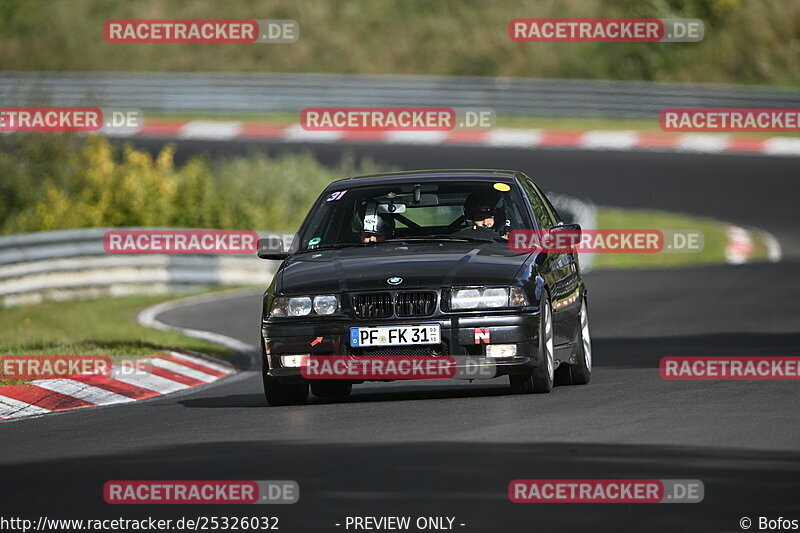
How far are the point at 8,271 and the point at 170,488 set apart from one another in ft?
49.1

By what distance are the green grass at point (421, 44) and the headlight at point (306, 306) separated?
35.2 metres

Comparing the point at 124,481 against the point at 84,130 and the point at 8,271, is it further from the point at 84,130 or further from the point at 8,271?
the point at 84,130

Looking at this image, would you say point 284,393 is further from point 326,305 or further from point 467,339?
point 467,339

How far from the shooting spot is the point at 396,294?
1059cm

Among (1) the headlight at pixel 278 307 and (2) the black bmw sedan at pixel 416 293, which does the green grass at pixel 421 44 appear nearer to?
(2) the black bmw sedan at pixel 416 293

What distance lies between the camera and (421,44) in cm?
A: 4869

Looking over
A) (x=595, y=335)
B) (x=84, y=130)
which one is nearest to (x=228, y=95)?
(x=84, y=130)

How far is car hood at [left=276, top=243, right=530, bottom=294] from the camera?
34.8 ft

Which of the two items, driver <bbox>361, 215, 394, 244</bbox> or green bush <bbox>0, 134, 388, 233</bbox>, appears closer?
driver <bbox>361, 215, 394, 244</bbox>

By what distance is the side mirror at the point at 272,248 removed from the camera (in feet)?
38.4

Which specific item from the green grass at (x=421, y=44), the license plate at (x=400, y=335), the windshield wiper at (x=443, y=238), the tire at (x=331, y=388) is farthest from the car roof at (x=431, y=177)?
the green grass at (x=421, y=44)

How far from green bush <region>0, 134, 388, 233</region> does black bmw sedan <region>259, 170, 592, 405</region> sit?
1509 cm

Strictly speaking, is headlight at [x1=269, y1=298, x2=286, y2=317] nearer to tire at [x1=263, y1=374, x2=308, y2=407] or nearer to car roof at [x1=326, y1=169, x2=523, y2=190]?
tire at [x1=263, y1=374, x2=308, y2=407]

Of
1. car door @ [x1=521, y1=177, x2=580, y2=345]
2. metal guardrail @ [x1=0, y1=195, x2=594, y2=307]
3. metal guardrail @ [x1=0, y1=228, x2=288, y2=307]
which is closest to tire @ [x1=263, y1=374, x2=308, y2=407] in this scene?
car door @ [x1=521, y1=177, x2=580, y2=345]
